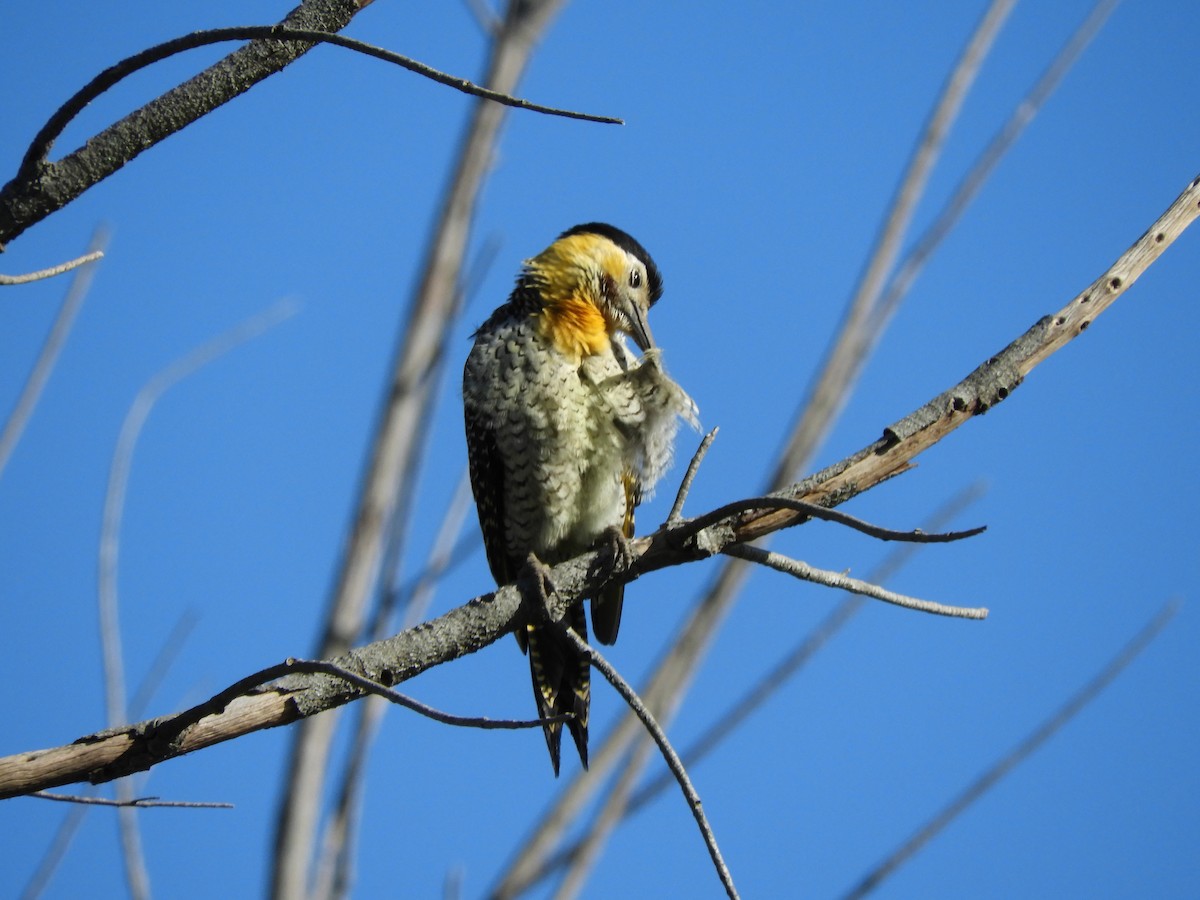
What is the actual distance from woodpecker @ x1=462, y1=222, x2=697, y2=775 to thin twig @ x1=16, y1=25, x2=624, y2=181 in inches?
87.4

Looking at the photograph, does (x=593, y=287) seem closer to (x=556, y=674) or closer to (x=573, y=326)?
(x=573, y=326)

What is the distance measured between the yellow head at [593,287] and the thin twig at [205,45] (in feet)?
8.67

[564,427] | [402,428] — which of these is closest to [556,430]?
[564,427]

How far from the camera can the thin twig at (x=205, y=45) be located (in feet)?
6.40

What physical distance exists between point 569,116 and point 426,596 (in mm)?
3128

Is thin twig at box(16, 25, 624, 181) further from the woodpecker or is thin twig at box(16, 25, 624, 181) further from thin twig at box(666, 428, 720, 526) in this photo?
the woodpecker

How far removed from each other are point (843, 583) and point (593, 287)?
2.61m

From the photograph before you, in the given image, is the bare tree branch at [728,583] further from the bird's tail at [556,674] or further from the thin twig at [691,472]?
the thin twig at [691,472]

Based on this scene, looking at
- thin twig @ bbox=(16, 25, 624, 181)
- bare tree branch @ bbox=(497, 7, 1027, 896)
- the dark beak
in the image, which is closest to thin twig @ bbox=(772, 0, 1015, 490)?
bare tree branch @ bbox=(497, 7, 1027, 896)

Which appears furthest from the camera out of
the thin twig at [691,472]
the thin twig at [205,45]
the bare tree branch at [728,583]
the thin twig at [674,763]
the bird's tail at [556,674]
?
the bird's tail at [556,674]

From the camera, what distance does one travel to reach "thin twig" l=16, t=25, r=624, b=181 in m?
1.95

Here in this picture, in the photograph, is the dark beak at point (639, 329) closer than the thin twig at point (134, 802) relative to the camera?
No

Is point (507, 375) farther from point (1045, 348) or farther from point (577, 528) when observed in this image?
point (1045, 348)

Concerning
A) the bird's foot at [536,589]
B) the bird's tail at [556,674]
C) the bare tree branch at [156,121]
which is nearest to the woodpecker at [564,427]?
the bird's tail at [556,674]
